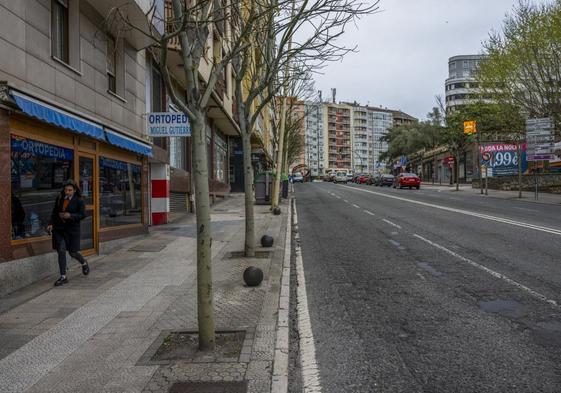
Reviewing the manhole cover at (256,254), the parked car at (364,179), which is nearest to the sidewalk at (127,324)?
the manhole cover at (256,254)

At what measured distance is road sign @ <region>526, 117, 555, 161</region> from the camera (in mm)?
26219

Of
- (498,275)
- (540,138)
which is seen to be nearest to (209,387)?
(498,275)

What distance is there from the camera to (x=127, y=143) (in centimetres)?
1173

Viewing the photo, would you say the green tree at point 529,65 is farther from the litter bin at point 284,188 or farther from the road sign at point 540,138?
the litter bin at point 284,188

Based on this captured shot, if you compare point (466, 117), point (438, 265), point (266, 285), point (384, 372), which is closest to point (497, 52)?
point (466, 117)

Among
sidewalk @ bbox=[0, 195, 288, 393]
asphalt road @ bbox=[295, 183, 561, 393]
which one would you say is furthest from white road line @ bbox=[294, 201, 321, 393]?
sidewalk @ bbox=[0, 195, 288, 393]

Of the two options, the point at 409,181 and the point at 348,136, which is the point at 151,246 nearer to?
the point at 409,181

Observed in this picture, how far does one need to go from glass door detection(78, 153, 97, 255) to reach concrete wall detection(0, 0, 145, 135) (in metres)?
1.02

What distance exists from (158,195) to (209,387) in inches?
512

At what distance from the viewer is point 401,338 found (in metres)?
5.04

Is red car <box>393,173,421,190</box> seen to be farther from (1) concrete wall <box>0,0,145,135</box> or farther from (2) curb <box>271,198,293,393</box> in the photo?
(2) curb <box>271,198,293,393</box>

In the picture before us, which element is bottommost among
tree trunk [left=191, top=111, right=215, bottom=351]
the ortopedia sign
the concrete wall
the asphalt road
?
the asphalt road

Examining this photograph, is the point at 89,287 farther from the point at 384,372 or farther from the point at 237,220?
the point at 237,220

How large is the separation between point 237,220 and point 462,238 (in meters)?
8.34
